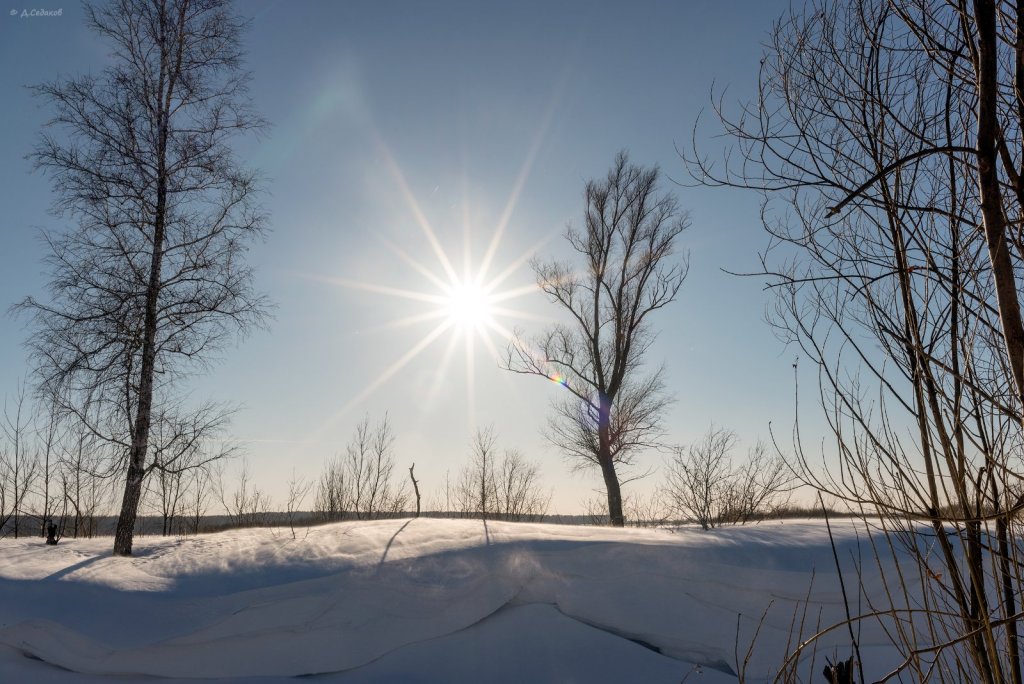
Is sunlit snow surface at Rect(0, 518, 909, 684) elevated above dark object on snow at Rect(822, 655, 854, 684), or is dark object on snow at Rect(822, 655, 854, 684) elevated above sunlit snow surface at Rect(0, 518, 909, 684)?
dark object on snow at Rect(822, 655, 854, 684)

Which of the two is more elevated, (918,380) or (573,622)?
(918,380)

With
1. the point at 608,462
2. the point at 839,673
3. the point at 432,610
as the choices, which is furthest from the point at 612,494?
the point at 839,673

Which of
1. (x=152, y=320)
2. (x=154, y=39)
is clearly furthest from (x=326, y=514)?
(x=154, y=39)

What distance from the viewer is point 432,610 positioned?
11.7 feet

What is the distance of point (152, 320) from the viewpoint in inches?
235

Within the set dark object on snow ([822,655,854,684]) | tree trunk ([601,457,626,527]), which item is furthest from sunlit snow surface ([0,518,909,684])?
tree trunk ([601,457,626,527])

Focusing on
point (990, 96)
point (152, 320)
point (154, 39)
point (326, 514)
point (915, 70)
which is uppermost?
point (154, 39)

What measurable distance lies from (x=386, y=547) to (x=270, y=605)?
0.87m

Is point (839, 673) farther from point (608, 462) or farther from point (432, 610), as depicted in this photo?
point (608, 462)

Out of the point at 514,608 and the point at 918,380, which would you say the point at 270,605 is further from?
the point at 918,380

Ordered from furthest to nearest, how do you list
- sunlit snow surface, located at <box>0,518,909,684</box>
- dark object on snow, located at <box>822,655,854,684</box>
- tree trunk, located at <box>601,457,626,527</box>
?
tree trunk, located at <box>601,457,626,527</box>, sunlit snow surface, located at <box>0,518,909,684</box>, dark object on snow, located at <box>822,655,854,684</box>

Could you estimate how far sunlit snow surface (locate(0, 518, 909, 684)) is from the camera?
126 inches

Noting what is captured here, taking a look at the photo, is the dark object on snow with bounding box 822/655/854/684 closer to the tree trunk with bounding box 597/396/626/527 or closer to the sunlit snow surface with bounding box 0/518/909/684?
the sunlit snow surface with bounding box 0/518/909/684

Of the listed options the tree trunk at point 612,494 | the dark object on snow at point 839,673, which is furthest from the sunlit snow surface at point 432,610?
the tree trunk at point 612,494
